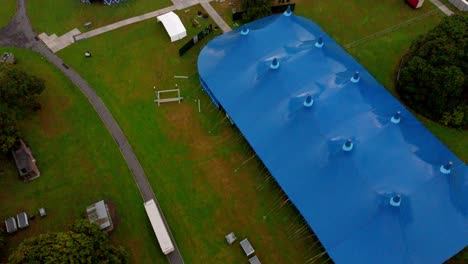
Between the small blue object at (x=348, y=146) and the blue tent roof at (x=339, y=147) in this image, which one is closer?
the blue tent roof at (x=339, y=147)

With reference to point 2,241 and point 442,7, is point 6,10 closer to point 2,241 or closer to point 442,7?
point 2,241

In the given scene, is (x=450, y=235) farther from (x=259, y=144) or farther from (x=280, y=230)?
(x=259, y=144)

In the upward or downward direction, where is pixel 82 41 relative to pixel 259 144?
upward

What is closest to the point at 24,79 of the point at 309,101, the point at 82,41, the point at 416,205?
the point at 82,41

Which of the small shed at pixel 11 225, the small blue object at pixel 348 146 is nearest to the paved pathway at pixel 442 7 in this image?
the small blue object at pixel 348 146

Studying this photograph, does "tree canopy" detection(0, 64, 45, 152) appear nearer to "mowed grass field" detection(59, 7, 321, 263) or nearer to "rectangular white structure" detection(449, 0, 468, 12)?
"mowed grass field" detection(59, 7, 321, 263)

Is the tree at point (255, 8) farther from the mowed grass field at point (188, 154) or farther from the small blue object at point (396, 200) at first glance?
the small blue object at point (396, 200)
